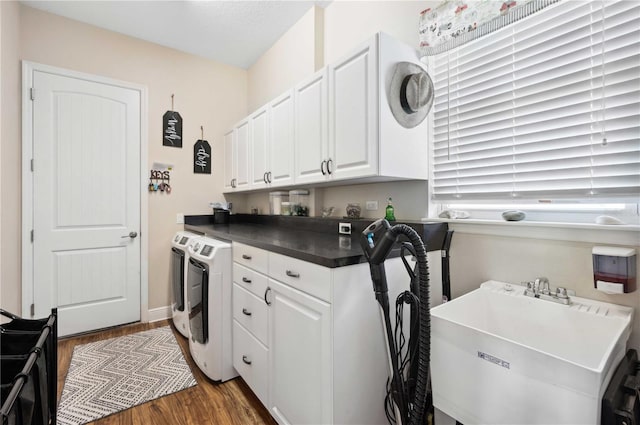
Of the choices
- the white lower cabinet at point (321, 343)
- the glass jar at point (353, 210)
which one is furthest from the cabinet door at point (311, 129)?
the white lower cabinet at point (321, 343)

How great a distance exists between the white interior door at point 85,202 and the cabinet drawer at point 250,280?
5.43 feet

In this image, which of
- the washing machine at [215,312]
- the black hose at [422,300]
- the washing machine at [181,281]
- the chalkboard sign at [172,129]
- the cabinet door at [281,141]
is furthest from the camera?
the chalkboard sign at [172,129]

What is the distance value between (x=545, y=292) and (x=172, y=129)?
3.36m

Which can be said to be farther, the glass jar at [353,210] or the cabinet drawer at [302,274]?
the glass jar at [353,210]

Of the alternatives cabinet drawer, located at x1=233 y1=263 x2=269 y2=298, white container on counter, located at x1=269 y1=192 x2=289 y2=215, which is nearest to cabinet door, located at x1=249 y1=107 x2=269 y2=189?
white container on counter, located at x1=269 y1=192 x2=289 y2=215

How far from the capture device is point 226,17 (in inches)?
102

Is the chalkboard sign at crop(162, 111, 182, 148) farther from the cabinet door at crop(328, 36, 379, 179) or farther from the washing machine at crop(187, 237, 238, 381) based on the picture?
the cabinet door at crop(328, 36, 379, 179)

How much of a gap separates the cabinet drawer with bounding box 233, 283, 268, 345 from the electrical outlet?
75 centimetres

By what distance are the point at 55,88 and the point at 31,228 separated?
1.24 metres

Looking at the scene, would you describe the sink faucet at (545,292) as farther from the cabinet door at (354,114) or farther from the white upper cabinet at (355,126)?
the cabinet door at (354,114)

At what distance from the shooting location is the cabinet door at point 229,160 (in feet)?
10.6

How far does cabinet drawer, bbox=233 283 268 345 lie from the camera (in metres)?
1.58

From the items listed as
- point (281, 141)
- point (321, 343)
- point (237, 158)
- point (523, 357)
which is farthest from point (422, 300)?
point (237, 158)

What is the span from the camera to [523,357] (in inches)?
33.5
